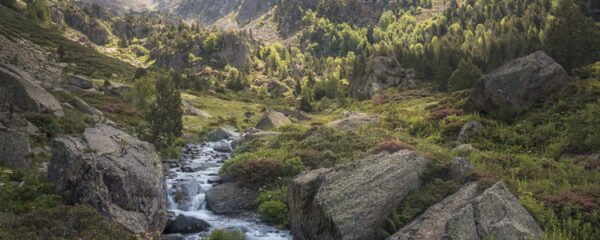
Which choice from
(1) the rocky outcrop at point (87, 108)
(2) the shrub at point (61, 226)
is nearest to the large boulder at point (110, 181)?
(2) the shrub at point (61, 226)

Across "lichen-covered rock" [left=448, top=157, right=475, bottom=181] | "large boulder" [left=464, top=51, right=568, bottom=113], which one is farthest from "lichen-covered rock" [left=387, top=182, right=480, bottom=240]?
"large boulder" [left=464, top=51, right=568, bottom=113]

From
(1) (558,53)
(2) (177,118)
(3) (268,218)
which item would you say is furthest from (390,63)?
(3) (268,218)

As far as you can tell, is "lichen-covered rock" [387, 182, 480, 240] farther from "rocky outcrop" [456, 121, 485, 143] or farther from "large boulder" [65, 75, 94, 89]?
"large boulder" [65, 75, 94, 89]

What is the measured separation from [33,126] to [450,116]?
3411 centimetres

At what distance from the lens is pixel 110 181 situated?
1165cm

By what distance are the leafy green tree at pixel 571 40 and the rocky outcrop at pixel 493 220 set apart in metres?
25.1

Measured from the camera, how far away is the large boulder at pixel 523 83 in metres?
22.9

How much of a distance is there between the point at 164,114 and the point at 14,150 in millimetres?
13327

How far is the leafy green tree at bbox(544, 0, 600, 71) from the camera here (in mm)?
26750

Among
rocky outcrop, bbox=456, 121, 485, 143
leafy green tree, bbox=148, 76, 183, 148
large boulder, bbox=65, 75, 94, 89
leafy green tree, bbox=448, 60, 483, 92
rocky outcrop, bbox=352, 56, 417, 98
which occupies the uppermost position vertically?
large boulder, bbox=65, 75, 94, 89

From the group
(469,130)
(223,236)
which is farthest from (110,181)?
(469,130)

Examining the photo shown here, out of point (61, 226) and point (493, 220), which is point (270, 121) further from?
point (493, 220)

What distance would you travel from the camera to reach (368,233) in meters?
11.4

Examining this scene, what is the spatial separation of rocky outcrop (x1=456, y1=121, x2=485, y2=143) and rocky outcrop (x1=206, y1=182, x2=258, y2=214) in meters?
16.6
